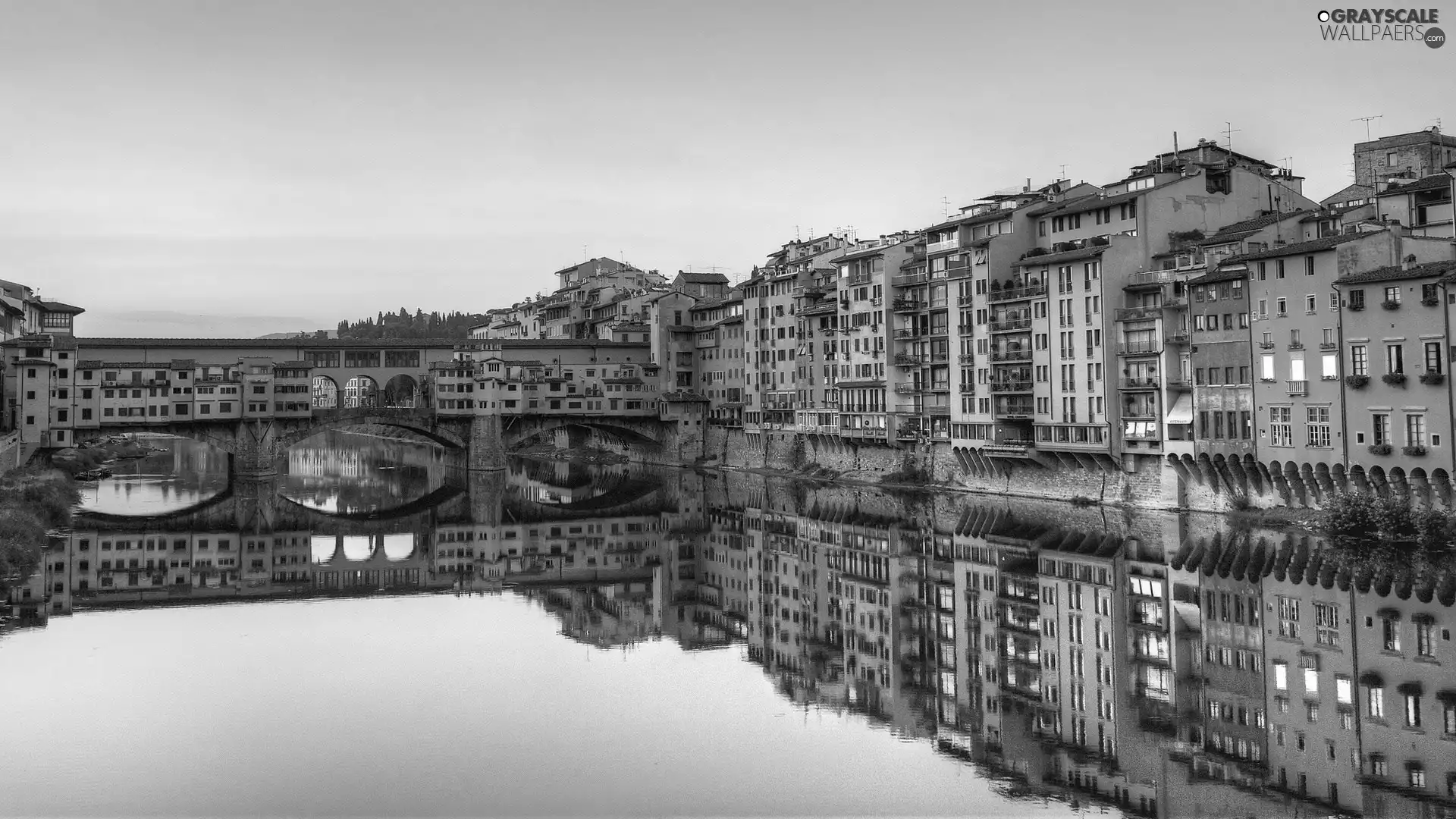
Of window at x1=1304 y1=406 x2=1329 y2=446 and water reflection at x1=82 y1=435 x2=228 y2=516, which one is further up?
window at x1=1304 y1=406 x2=1329 y2=446

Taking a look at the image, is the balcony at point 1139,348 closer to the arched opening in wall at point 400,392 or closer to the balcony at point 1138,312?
the balcony at point 1138,312

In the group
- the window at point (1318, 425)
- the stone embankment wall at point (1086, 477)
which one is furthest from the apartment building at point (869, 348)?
the window at point (1318, 425)

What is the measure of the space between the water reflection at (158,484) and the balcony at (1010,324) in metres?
42.3

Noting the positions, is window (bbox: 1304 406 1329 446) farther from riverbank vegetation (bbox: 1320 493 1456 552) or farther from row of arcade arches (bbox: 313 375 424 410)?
row of arcade arches (bbox: 313 375 424 410)

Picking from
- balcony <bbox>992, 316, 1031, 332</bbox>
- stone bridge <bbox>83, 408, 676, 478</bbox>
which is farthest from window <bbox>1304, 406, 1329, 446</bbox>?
stone bridge <bbox>83, 408, 676, 478</bbox>

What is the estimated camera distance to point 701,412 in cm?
9038

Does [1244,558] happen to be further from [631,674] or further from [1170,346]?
[631,674]

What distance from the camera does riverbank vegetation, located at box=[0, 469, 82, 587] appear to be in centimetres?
3912

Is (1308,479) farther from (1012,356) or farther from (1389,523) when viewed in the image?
(1012,356)

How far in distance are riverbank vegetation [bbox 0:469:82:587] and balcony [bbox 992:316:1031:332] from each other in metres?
41.7

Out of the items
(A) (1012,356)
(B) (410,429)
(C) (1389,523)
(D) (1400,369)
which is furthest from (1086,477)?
(B) (410,429)

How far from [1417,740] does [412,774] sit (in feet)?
55.3

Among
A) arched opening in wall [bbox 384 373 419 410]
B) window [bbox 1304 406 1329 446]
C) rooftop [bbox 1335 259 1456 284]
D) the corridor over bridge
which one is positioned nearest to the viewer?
rooftop [bbox 1335 259 1456 284]

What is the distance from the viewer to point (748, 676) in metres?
27.8
